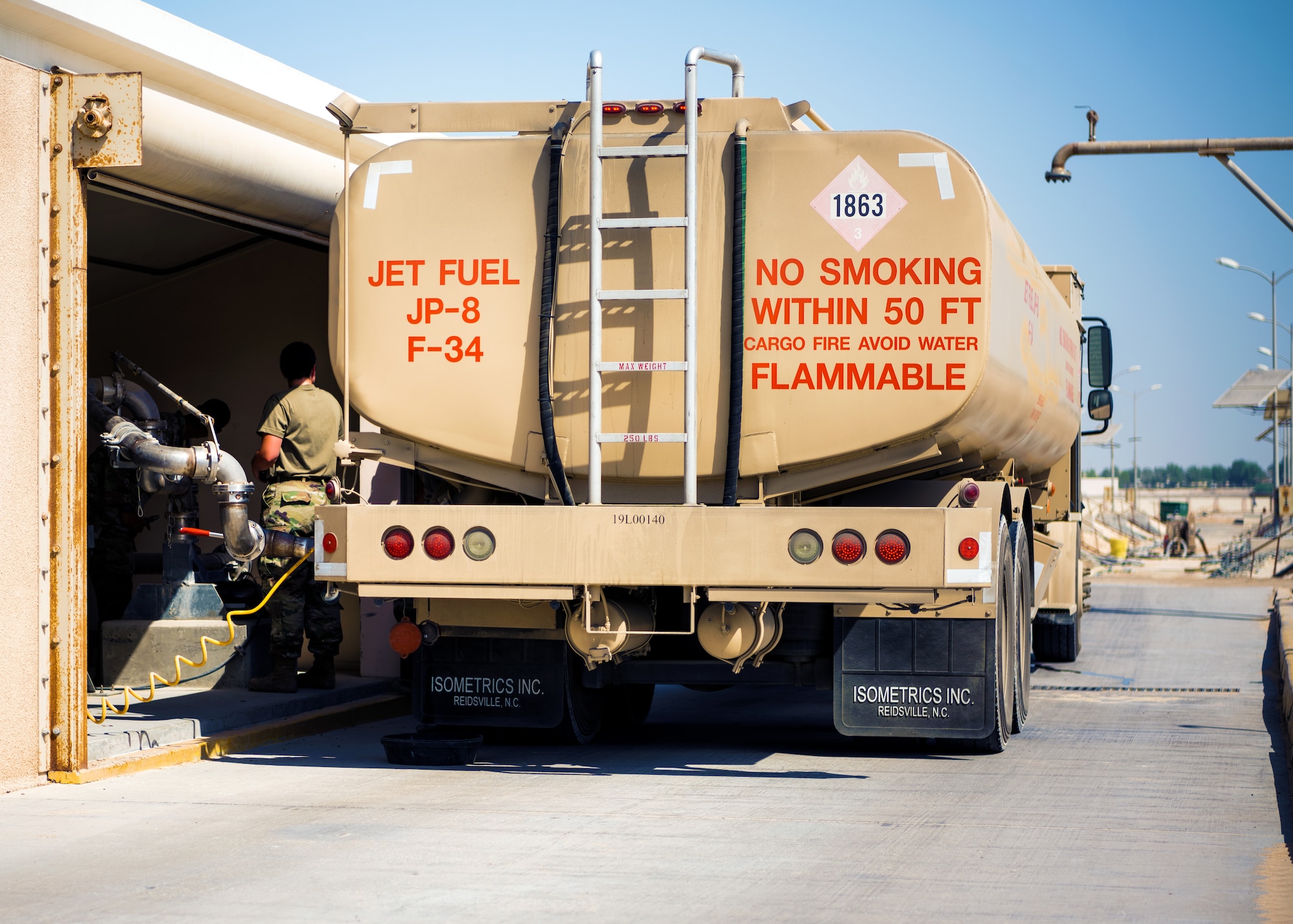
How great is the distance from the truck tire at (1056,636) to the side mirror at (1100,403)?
2002mm

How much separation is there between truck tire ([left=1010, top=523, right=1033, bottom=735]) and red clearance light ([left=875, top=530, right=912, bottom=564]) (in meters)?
2.30

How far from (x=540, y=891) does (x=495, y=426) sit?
2939mm

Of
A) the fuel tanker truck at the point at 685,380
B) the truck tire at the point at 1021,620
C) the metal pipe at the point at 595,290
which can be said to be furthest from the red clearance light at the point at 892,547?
the truck tire at the point at 1021,620

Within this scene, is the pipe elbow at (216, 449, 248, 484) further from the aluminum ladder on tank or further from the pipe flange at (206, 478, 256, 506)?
the aluminum ladder on tank

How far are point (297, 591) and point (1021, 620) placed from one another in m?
4.59

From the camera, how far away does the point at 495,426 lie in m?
7.65

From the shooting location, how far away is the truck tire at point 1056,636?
1463 centimetres

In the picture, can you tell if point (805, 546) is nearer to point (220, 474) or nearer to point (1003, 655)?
point (1003, 655)

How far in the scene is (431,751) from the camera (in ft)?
26.9

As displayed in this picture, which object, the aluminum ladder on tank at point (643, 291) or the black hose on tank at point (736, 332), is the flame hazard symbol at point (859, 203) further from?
the aluminum ladder on tank at point (643, 291)

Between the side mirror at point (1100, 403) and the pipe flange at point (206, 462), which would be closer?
the pipe flange at point (206, 462)

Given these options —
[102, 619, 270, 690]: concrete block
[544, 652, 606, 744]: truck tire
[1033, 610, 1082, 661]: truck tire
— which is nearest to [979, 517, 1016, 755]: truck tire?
[544, 652, 606, 744]: truck tire

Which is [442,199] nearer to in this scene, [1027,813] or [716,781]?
[716,781]

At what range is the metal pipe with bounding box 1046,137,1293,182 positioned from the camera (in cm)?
1545
